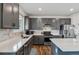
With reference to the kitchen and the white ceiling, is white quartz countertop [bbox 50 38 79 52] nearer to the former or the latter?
the kitchen

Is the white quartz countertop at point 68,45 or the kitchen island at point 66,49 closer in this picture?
the kitchen island at point 66,49

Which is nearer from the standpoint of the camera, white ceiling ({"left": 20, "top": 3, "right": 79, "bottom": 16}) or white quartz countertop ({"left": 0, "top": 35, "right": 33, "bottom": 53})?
white quartz countertop ({"left": 0, "top": 35, "right": 33, "bottom": 53})

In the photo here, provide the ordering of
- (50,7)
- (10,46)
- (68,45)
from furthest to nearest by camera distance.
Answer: (50,7), (68,45), (10,46)

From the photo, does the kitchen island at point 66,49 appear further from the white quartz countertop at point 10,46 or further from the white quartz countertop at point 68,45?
the white quartz countertop at point 10,46

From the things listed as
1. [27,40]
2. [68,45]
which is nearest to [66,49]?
[68,45]

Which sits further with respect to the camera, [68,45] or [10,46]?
[68,45]

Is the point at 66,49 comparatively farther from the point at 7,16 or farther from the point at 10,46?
the point at 7,16

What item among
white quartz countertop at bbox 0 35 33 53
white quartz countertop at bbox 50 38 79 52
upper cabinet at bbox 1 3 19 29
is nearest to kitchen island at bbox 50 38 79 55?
white quartz countertop at bbox 50 38 79 52

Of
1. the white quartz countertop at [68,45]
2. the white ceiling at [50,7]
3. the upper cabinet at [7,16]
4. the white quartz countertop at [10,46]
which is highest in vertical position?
the white ceiling at [50,7]

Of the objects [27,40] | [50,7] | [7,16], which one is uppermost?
[50,7]

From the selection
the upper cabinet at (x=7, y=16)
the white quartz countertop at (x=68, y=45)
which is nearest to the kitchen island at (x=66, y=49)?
the white quartz countertop at (x=68, y=45)

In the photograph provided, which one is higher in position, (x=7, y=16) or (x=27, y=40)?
(x=7, y=16)
